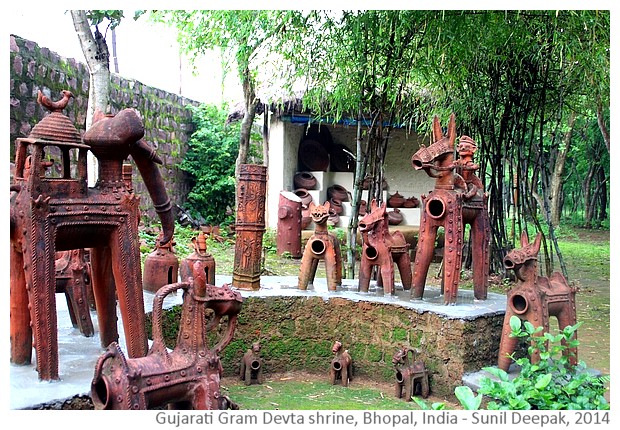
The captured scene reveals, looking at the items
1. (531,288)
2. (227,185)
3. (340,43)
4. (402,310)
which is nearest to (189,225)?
(227,185)

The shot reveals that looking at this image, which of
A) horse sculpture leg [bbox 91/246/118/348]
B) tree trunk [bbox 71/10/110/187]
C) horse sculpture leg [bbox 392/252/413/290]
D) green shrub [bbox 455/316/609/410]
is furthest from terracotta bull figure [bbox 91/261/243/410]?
tree trunk [bbox 71/10/110/187]

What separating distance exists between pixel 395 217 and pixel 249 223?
6.11 meters

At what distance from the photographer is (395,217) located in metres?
10.4

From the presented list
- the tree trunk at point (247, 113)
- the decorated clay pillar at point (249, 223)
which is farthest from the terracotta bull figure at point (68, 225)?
the tree trunk at point (247, 113)

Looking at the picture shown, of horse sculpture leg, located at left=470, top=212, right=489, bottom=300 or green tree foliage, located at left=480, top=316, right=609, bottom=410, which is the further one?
horse sculpture leg, located at left=470, top=212, right=489, bottom=300

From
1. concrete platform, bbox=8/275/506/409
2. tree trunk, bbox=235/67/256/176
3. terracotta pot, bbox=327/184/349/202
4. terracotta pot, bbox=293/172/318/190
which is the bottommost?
concrete platform, bbox=8/275/506/409

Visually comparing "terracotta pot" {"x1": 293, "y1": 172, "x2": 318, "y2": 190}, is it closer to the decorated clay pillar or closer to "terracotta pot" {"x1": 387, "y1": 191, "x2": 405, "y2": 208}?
"terracotta pot" {"x1": 387, "y1": 191, "x2": 405, "y2": 208}

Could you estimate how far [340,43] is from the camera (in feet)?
17.6

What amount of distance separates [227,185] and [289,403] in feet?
23.6

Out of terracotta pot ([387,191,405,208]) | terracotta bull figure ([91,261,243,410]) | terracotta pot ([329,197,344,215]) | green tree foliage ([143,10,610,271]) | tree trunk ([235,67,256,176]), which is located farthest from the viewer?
terracotta pot ([387,191,405,208])

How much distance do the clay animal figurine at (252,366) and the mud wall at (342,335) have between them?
19 cm

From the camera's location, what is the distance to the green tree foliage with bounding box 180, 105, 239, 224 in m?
10.7

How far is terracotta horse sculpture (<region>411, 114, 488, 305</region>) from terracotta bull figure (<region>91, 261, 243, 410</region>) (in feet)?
6.44

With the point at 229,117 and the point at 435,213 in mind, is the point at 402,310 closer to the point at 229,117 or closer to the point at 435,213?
the point at 435,213
